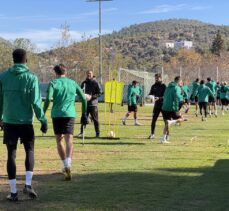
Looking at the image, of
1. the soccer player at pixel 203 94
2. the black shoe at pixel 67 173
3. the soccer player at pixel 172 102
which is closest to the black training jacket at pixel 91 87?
the soccer player at pixel 172 102

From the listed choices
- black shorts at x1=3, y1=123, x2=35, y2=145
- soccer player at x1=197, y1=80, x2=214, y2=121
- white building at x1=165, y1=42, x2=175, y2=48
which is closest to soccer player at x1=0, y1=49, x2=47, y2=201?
black shorts at x1=3, y1=123, x2=35, y2=145

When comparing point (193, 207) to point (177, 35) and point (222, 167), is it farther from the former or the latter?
point (177, 35)

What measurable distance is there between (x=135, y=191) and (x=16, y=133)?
218 centimetres

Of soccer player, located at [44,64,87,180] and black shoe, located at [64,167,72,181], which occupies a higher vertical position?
soccer player, located at [44,64,87,180]

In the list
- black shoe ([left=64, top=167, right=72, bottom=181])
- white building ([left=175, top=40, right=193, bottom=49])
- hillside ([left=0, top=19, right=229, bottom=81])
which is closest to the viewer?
black shoe ([left=64, top=167, right=72, bottom=181])

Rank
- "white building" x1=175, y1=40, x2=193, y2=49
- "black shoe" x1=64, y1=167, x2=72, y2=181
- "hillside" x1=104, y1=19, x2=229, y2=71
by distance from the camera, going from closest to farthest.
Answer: "black shoe" x1=64, y1=167, x2=72, y2=181 → "hillside" x1=104, y1=19, x2=229, y2=71 → "white building" x1=175, y1=40, x2=193, y2=49

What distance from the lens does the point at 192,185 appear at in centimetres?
952

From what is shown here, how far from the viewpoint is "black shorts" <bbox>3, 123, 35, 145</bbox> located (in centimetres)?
815

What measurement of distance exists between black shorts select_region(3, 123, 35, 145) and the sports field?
873 millimetres

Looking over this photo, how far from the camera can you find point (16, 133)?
8172mm

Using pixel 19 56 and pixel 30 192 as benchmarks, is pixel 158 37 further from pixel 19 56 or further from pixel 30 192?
pixel 30 192

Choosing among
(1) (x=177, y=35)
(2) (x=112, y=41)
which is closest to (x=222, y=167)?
(2) (x=112, y=41)

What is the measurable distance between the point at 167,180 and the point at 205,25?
173 meters

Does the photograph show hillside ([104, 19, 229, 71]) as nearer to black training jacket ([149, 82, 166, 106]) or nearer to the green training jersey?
black training jacket ([149, 82, 166, 106])
